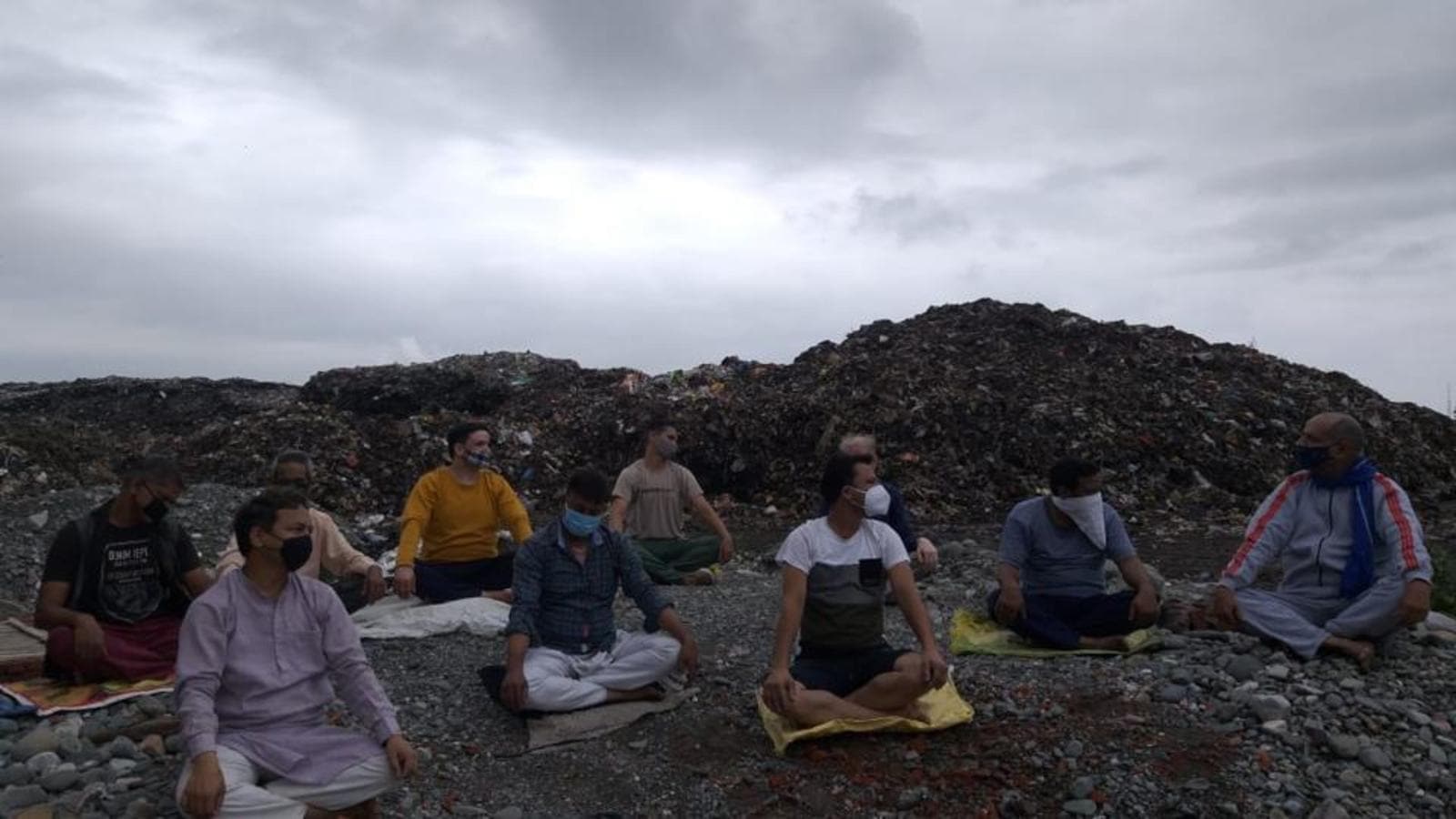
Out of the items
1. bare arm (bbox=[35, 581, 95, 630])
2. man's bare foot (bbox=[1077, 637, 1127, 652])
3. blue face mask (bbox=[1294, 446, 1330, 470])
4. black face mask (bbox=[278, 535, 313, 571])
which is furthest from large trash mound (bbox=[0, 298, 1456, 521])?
black face mask (bbox=[278, 535, 313, 571])

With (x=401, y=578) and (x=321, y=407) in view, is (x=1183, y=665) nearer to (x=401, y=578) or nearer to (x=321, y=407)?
(x=401, y=578)

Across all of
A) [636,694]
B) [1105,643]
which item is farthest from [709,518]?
[1105,643]

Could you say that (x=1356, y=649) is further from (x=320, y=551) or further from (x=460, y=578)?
(x=320, y=551)

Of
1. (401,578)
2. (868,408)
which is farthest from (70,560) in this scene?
(868,408)

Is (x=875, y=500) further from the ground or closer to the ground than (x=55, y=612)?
further from the ground

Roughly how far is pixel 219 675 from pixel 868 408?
11.5m

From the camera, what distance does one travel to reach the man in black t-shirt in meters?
4.82

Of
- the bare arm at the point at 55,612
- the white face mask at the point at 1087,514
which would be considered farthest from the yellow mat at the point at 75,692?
the white face mask at the point at 1087,514

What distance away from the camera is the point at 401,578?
6.16 metres

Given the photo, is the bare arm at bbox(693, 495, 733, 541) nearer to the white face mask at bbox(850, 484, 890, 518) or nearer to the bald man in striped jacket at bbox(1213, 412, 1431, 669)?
the white face mask at bbox(850, 484, 890, 518)

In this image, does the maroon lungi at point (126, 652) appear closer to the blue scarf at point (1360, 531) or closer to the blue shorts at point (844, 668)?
the blue shorts at point (844, 668)

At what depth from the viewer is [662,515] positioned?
26.6 ft

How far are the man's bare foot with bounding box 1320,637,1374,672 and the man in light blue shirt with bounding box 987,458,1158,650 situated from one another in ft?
2.57

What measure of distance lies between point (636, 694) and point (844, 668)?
94 centimetres
